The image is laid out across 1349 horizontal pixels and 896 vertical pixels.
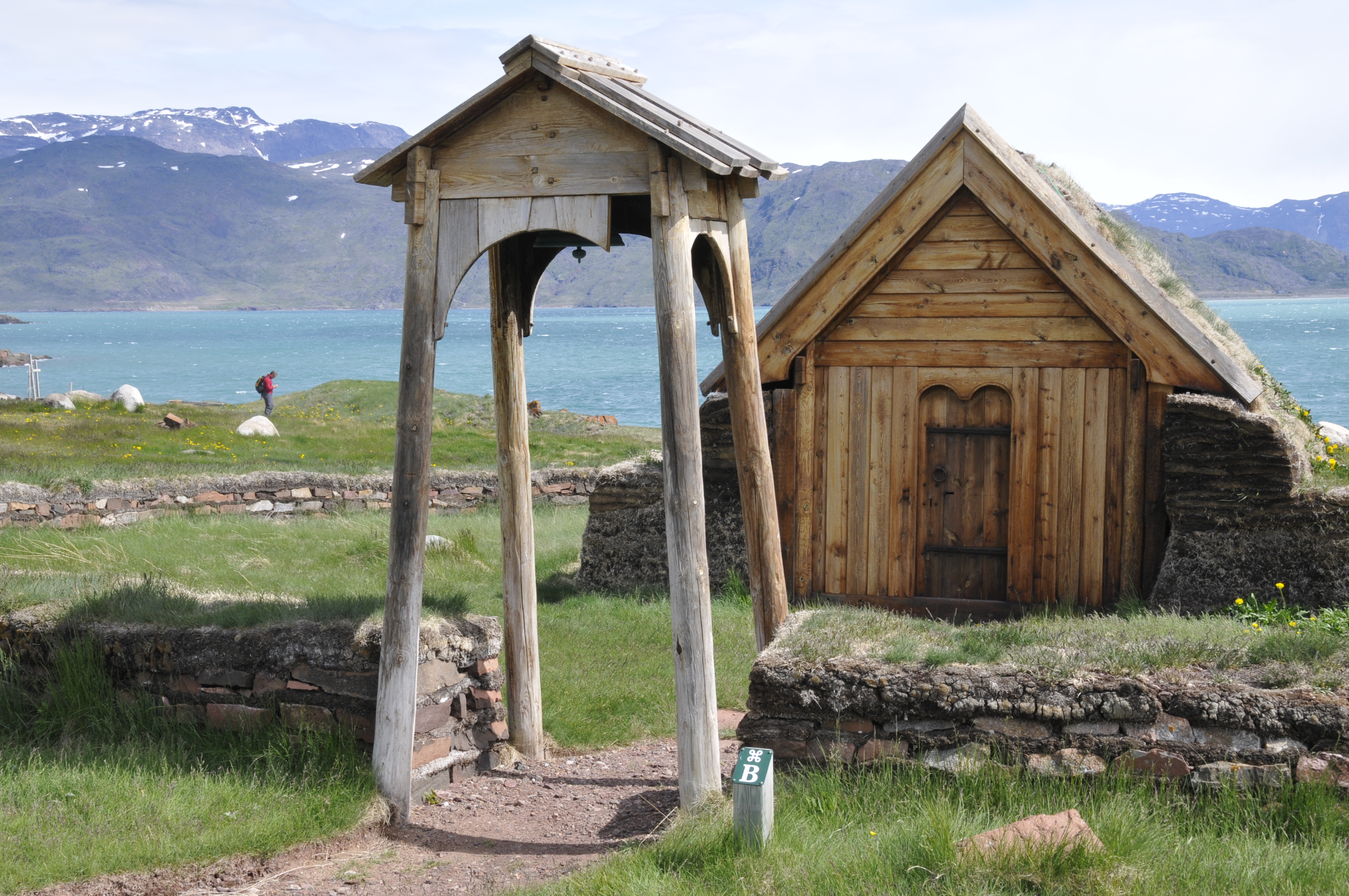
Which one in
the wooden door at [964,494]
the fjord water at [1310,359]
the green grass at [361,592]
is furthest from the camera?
the fjord water at [1310,359]

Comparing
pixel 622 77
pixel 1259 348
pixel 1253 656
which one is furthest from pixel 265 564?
pixel 1259 348

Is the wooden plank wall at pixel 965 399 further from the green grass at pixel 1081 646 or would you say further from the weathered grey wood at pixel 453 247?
the weathered grey wood at pixel 453 247

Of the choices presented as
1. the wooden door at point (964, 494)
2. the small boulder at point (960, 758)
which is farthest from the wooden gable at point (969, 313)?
the small boulder at point (960, 758)

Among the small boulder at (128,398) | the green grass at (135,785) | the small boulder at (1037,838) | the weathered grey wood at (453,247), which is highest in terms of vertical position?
the weathered grey wood at (453,247)

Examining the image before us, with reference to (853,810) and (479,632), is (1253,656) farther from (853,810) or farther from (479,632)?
(479,632)

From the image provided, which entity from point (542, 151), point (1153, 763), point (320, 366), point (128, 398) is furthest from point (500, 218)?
point (320, 366)

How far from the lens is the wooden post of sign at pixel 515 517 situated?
6.88m

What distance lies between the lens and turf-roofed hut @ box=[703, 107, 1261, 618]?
9258 mm

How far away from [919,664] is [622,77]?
385 centimetres

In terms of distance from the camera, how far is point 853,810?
5000mm

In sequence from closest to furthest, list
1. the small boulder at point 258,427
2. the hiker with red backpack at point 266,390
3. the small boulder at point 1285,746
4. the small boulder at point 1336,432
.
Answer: the small boulder at point 1285,746 → the small boulder at point 1336,432 → the small boulder at point 258,427 → the hiker with red backpack at point 266,390

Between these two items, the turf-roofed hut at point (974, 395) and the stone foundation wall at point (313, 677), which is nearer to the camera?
the stone foundation wall at point (313, 677)

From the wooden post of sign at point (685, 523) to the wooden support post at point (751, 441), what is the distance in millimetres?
667

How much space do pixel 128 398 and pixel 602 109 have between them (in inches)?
1179
